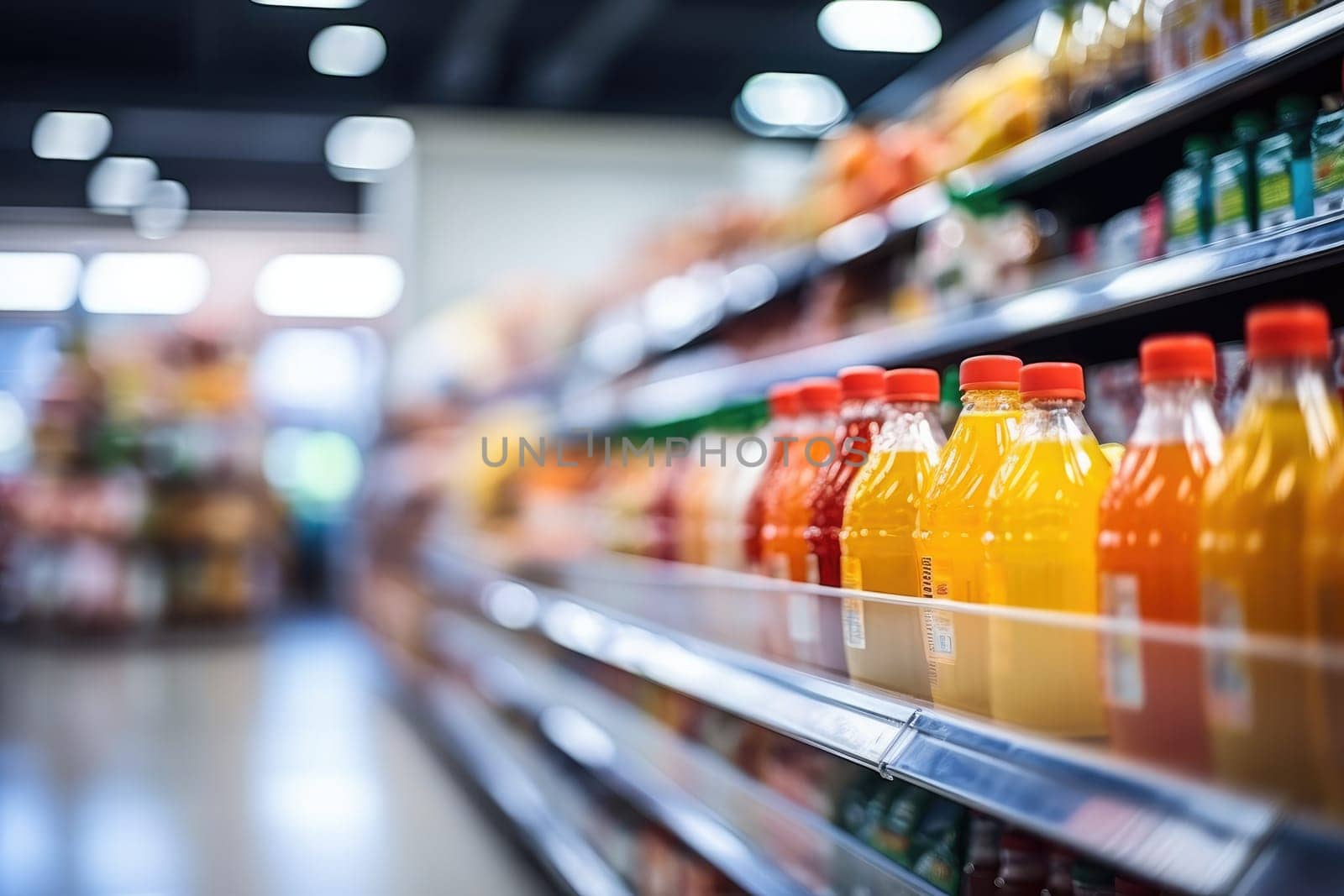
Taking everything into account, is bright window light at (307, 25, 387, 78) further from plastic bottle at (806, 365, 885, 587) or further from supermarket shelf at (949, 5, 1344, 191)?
plastic bottle at (806, 365, 885, 587)

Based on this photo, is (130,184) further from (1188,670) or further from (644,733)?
(1188,670)

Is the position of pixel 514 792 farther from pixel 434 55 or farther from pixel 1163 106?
pixel 434 55

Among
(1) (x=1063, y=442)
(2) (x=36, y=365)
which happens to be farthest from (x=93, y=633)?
(1) (x=1063, y=442)

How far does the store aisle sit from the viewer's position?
345 centimetres

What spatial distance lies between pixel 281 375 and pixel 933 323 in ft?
41.6

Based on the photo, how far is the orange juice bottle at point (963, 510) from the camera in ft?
3.89

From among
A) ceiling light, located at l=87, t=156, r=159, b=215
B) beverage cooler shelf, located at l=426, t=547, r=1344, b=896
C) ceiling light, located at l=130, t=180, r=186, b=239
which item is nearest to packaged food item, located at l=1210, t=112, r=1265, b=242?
beverage cooler shelf, located at l=426, t=547, r=1344, b=896

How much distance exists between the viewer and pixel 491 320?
606cm

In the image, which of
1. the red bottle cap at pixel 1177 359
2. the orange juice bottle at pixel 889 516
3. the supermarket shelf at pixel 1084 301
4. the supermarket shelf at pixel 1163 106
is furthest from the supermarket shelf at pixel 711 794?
the supermarket shelf at pixel 1163 106

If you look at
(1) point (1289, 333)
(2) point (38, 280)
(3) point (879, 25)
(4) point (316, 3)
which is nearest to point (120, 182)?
(2) point (38, 280)

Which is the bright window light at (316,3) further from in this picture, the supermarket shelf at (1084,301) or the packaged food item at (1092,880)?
the packaged food item at (1092,880)

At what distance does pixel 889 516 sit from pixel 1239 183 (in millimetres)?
592

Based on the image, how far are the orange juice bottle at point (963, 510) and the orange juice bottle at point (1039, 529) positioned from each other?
0.03m

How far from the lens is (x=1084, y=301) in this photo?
1.64 meters
